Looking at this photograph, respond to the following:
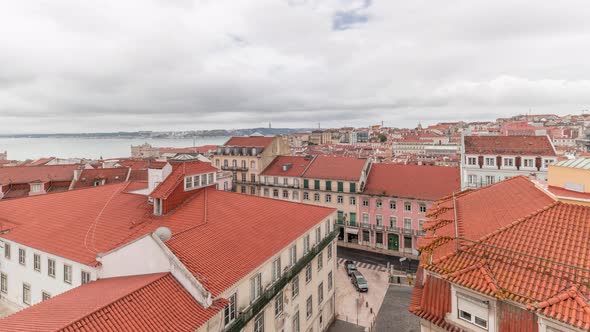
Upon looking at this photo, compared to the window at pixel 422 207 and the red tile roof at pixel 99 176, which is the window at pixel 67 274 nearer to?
the red tile roof at pixel 99 176

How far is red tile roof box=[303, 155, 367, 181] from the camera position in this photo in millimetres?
48906

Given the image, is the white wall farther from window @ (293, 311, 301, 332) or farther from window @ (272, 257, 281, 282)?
window @ (293, 311, 301, 332)

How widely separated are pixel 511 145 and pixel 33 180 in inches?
2903

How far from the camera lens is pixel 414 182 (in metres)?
46.3

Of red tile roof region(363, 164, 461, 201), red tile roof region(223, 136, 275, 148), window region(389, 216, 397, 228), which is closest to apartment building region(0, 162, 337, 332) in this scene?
window region(389, 216, 397, 228)

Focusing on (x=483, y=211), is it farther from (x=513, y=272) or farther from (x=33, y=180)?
(x=33, y=180)

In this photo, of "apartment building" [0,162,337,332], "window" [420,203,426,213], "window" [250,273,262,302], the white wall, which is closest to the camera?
"apartment building" [0,162,337,332]

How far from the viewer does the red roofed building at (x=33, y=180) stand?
150ft

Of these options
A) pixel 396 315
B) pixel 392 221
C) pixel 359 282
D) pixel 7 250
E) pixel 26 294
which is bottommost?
pixel 396 315

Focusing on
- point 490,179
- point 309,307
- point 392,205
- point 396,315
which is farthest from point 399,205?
point 309,307

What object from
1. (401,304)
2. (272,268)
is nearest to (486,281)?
(272,268)

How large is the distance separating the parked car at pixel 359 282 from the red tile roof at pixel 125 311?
22885mm

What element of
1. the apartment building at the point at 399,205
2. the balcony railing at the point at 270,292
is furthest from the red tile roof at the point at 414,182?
the balcony railing at the point at 270,292

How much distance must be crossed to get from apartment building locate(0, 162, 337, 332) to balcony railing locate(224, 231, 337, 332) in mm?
73
